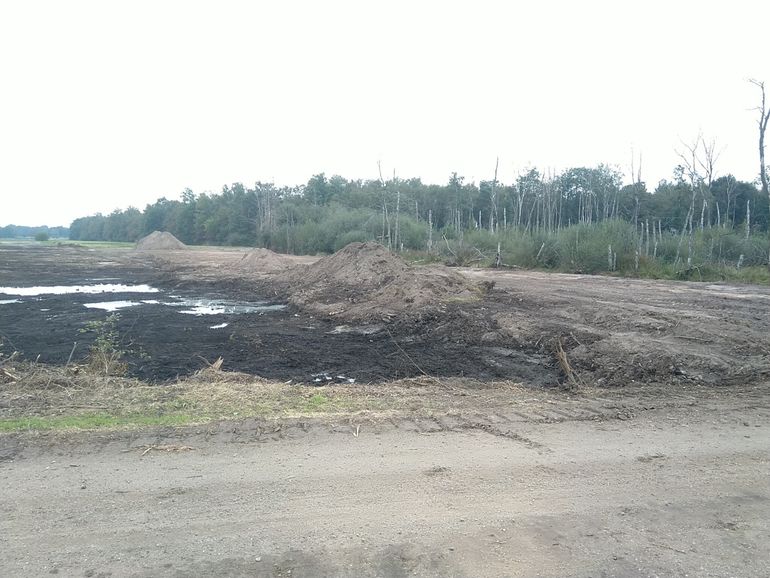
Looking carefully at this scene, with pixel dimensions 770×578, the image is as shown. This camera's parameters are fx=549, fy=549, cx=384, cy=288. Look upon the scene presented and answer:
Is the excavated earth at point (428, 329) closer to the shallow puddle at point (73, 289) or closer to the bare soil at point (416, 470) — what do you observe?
the bare soil at point (416, 470)

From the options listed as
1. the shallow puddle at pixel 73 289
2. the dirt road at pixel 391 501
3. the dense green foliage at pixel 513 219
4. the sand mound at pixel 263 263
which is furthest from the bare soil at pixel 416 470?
the sand mound at pixel 263 263

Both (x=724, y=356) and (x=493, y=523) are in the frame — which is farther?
(x=724, y=356)

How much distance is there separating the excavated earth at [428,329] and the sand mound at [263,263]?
9.39 meters

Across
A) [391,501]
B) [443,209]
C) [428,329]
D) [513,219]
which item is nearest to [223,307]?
[428,329]

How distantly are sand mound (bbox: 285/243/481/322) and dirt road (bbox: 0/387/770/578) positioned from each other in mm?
9947

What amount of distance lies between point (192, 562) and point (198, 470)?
1470 millimetres

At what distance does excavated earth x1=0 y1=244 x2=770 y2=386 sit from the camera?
10.0 metres

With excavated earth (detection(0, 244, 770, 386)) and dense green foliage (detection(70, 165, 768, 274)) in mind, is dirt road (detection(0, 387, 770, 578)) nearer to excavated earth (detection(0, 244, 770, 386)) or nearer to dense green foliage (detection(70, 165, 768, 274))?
excavated earth (detection(0, 244, 770, 386))

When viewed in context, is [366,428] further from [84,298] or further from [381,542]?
[84,298]

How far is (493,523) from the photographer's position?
4.12 m

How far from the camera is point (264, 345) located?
494 inches

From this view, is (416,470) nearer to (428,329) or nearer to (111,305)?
(428,329)

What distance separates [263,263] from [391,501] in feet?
105

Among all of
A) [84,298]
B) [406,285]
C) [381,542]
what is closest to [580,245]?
[406,285]
